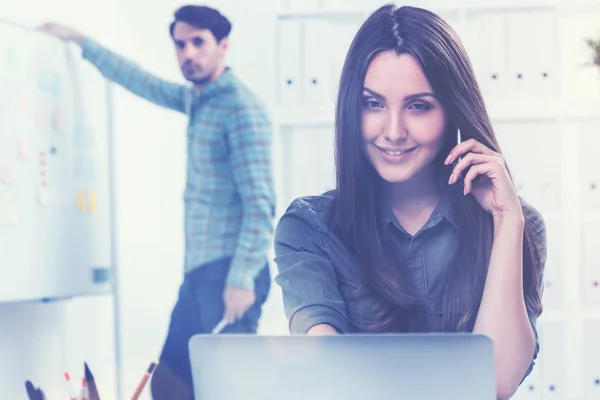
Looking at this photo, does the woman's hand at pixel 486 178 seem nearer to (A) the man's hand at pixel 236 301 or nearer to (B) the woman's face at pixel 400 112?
(B) the woman's face at pixel 400 112

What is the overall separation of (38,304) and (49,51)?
2.13 feet

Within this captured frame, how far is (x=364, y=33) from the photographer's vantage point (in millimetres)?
1720

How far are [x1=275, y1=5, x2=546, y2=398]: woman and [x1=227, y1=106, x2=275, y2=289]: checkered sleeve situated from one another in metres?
0.23

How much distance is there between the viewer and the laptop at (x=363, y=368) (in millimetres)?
867

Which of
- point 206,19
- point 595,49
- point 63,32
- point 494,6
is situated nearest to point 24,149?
point 63,32

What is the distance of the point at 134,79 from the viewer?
2080 millimetres

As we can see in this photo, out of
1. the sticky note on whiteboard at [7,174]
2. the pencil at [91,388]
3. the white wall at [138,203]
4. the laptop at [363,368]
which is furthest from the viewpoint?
the white wall at [138,203]

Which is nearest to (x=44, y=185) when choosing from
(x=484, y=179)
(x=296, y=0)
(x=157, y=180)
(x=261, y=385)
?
(x=157, y=180)

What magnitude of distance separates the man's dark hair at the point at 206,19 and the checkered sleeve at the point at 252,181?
215 mm

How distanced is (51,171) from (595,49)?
1337 mm

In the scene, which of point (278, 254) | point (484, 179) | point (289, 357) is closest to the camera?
point (289, 357)

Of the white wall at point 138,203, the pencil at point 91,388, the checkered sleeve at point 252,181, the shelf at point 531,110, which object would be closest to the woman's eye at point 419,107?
the shelf at point 531,110

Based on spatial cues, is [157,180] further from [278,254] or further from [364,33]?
[364,33]

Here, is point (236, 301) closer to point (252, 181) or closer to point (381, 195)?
point (252, 181)
